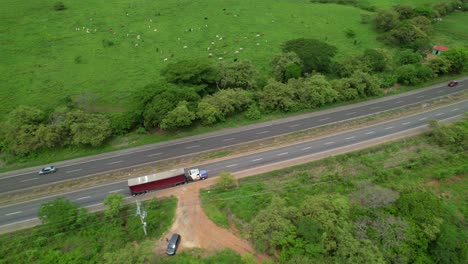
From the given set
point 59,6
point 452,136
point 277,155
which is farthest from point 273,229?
point 59,6

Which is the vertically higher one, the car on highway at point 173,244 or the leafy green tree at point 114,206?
the leafy green tree at point 114,206

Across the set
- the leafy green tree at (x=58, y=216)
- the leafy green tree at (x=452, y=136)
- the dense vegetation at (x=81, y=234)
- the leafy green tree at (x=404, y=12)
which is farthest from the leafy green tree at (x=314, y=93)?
the leafy green tree at (x=404, y=12)

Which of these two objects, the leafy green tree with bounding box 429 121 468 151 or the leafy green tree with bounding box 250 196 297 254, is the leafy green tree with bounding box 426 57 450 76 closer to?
the leafy green tree with bounding box 429 121 468 151

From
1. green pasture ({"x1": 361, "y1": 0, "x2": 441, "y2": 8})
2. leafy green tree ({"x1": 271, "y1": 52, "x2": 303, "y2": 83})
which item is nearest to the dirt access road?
leafy green tree ({"x1": 271, "y1": 52, "x2": 303, "y2": 83})

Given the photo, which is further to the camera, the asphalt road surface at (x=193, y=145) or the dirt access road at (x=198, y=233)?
the asphalt road surface at (x=193, y=145)

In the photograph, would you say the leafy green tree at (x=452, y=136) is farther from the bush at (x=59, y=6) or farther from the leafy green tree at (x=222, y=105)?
the bush at (x=59, y=6)
